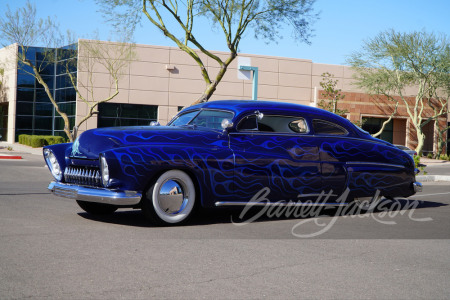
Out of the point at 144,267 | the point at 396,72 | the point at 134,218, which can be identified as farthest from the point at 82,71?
the point at 144,267

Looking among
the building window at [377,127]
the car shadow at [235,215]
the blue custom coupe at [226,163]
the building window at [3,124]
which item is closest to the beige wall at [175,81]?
the building window at [377,127]

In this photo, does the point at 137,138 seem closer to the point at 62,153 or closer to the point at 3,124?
the point at 62,153

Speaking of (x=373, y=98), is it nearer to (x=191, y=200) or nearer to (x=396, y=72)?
(x=396, y=72)

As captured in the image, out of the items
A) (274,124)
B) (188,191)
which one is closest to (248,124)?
(274,124)

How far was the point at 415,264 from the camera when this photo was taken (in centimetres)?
512

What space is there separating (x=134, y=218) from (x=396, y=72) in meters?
36.7

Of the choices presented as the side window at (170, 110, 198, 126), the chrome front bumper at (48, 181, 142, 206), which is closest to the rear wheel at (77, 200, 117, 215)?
the chrome front bumper at (48, 181, 142, 206)

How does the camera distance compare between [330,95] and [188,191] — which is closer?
[188,191]

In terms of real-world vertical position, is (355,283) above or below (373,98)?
below

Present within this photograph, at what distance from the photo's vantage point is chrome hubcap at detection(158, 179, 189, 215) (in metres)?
→ 6.83

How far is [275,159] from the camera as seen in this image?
752cm

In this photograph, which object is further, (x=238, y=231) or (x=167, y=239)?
(x=238, y=231)

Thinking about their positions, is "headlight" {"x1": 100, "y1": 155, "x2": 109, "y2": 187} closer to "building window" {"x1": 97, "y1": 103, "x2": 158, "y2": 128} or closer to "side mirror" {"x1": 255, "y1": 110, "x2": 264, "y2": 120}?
"side mirror" {"x1": 255, "y1": 110, "x2": 264, "y2": 120}

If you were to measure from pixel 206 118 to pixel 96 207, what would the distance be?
192 centimetres
